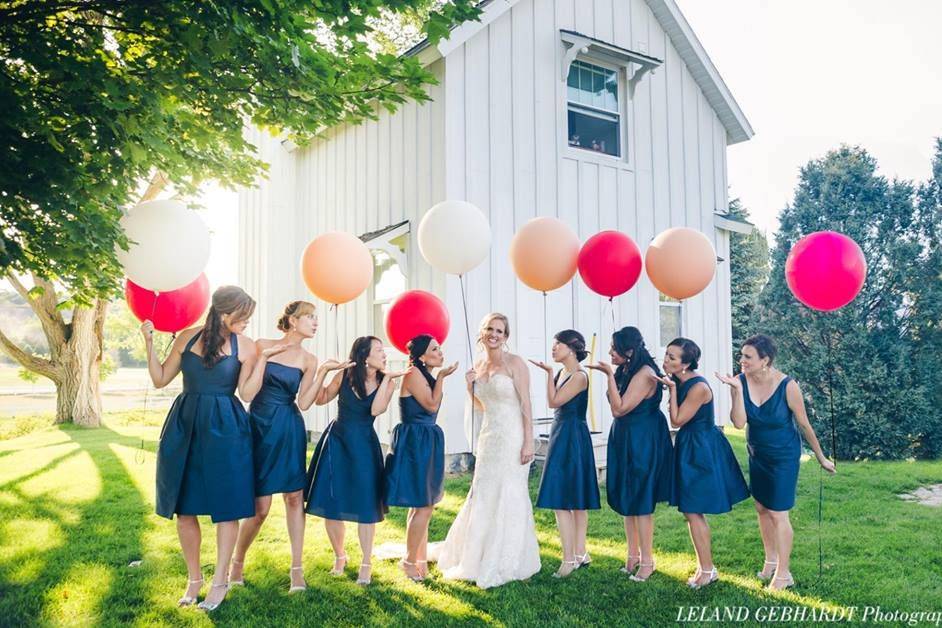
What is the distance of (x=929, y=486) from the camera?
8297 mm

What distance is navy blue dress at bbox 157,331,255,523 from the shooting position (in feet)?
13.5

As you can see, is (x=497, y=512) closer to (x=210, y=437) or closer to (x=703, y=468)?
(x=703, y=468)

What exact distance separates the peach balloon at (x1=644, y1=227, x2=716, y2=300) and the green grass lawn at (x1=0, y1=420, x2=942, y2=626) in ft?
7.23

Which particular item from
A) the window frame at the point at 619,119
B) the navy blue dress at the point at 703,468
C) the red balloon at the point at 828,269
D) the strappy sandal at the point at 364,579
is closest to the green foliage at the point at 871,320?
the window frame at the point at 619,119

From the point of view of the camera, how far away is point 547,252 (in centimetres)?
551

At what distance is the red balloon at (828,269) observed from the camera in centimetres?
491

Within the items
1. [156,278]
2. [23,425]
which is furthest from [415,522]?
[23,425]

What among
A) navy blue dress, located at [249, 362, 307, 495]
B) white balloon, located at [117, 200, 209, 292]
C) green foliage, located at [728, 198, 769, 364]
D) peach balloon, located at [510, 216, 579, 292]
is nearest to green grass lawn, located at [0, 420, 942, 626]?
navy blue dress, located at [249, 362, 307, 495]

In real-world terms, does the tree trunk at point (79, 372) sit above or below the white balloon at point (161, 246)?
below

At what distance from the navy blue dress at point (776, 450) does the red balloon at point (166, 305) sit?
166 inches

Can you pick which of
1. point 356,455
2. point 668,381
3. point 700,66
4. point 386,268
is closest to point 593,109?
point 700,66

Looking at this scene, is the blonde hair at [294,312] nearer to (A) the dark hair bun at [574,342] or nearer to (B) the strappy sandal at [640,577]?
(A) the dark hair bun at [574,342]

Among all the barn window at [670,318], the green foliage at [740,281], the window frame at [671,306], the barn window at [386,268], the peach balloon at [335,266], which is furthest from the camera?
the green foliage at [740,281]

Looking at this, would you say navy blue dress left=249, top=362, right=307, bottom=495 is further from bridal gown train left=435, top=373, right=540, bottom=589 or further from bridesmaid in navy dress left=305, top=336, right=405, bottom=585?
bridal gown train left=435, top=373, right=540, bottom=589
